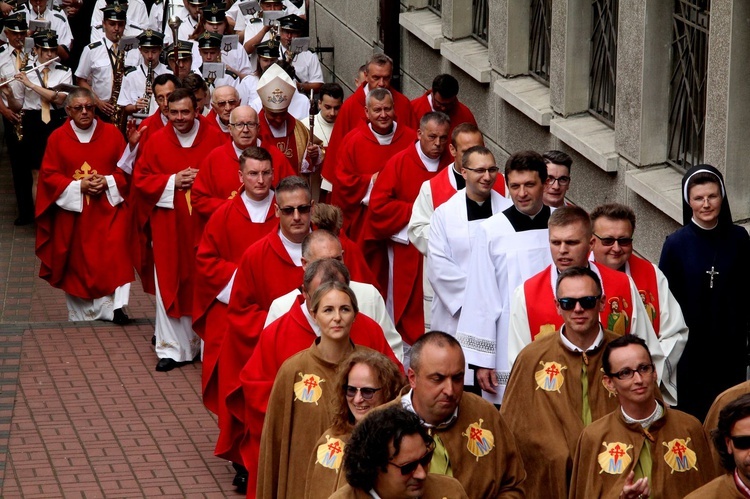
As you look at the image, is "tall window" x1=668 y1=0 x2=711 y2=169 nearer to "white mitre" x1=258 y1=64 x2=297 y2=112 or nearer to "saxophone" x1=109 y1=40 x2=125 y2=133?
"white mitre" x1=258 y1=64 x2=297 y2=112

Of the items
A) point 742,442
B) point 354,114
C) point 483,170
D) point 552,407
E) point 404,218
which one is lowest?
point 354,114

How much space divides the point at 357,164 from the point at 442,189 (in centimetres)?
215

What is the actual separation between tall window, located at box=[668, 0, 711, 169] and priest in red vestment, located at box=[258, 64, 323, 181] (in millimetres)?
3403

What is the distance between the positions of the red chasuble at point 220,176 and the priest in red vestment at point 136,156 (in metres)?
1.13

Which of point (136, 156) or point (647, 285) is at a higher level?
point (647, 285)

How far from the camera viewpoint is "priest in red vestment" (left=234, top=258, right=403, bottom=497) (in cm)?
741

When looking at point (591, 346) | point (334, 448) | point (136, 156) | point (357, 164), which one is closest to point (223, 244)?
point (357, 164)

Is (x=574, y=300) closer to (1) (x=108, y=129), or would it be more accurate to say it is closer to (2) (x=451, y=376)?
(2) (x=451, y=376)

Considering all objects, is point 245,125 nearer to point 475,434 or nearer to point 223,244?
point 223,244

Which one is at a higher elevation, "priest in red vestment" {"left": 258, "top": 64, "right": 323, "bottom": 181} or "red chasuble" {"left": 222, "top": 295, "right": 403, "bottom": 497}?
"red chasuble" {"left": 222, "top": 295, "right": 403, "bottom": 497}

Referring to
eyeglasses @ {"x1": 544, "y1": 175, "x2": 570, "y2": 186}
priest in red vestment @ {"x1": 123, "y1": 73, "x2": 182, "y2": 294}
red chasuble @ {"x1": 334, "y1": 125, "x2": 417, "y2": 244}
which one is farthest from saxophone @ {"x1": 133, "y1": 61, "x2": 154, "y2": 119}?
eyeglasses @ {"x1": 544, "y1": 175, "x2": 570, "y2": 186}

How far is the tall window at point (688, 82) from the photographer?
10.1 m

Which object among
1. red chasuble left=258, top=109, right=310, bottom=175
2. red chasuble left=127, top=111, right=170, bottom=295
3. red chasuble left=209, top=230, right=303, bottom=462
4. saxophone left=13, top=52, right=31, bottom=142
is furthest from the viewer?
saxophone left=13, top=52, right=31, bottom=142

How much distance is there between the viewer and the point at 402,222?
1110cm
